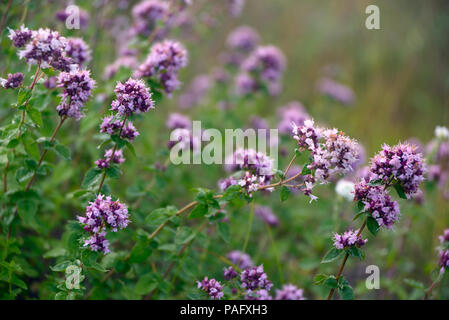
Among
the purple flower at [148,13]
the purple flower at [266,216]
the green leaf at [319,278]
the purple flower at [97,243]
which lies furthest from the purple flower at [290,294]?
the purple flower at [148,13]

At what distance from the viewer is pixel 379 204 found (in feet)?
7.15

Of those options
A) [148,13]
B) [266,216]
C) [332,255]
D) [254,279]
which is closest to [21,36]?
[148,13]

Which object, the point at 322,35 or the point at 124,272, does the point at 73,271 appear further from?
the point at 322,35

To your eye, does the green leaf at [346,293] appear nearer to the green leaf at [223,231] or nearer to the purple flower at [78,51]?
the green leaf at [223,231]

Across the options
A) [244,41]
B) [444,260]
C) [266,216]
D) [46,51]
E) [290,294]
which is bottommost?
[290,294]

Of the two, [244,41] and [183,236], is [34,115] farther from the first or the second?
[244,41]

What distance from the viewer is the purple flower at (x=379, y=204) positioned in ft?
7.17

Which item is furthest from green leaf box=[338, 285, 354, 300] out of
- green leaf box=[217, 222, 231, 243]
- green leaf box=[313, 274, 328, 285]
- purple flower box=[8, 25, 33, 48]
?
purple flower box=[8, 25, 33, 48]

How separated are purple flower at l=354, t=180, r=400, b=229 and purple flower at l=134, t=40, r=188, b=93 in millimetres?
1590

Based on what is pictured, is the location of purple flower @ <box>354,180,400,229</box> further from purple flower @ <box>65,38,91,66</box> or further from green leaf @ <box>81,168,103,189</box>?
purple flower @ <box>65,38,91,66</box>

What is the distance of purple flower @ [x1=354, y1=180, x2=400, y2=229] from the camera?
2.19m

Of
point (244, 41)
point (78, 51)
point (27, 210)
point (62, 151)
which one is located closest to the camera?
point (62, 151)

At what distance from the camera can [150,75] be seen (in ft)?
9.89

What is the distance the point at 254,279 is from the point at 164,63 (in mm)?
1668
